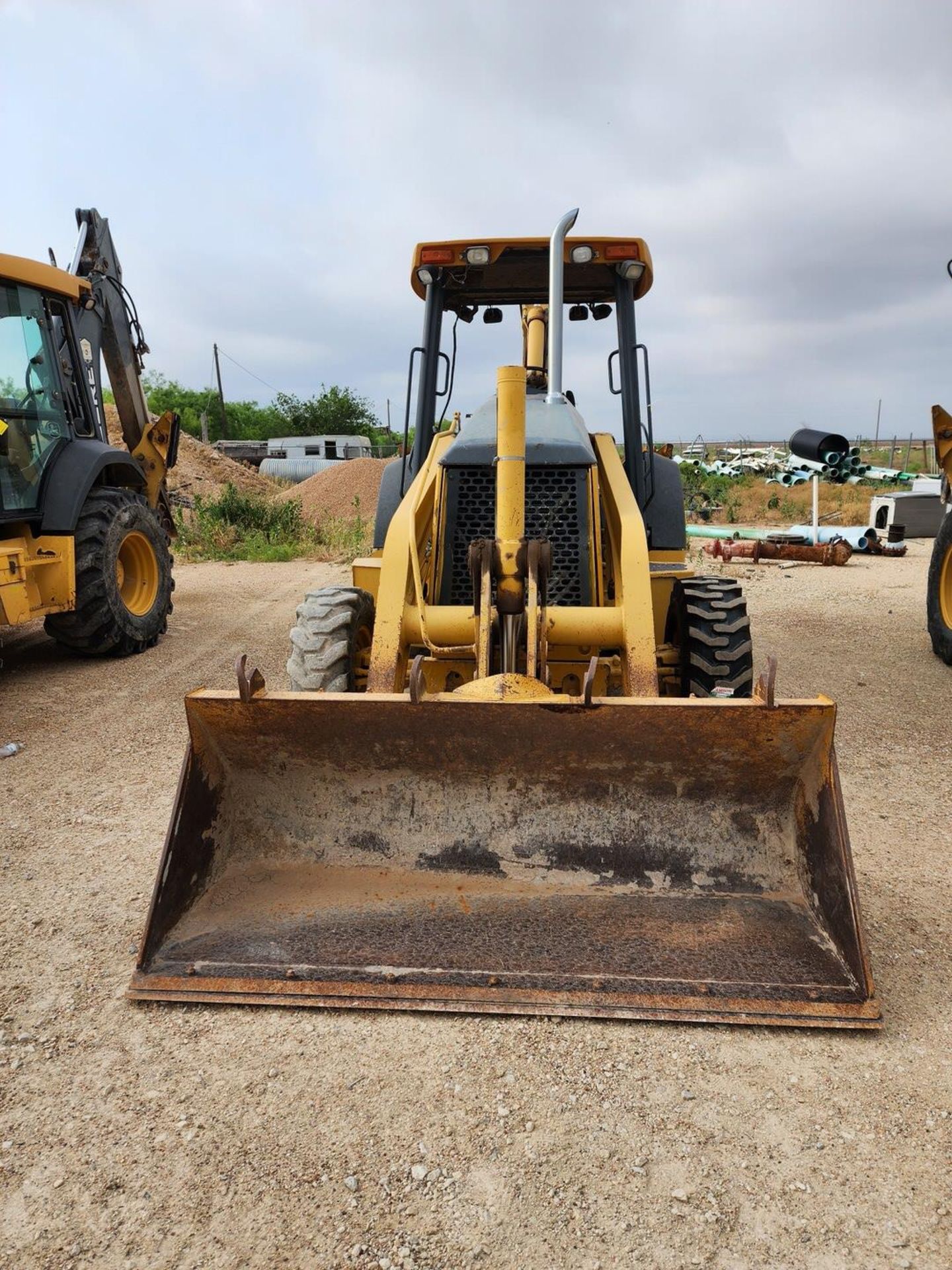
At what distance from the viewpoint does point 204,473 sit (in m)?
22.6

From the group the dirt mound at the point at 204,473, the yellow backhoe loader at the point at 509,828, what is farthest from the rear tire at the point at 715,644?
the dirt mound at the point at 204,473

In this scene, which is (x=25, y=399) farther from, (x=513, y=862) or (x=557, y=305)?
(x=513, y=862)

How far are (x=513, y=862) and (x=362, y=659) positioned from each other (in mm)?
1394

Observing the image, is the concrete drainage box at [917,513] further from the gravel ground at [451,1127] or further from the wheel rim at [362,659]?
the gravel ground at [451,1127]

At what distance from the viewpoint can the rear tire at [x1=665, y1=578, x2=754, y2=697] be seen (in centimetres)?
368

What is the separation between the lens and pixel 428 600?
3.89 meters

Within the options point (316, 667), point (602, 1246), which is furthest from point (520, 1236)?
point (316, 667)

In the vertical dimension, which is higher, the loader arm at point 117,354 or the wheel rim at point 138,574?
the loader arm at point 117,354

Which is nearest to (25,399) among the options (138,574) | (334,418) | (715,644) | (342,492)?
(138,574)

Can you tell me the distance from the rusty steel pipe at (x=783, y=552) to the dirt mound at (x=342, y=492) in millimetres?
7712

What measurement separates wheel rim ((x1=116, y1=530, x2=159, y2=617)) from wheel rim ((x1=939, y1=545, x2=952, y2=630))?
20.8ft

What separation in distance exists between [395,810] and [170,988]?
82 cm

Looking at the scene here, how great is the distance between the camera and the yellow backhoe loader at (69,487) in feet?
19.3

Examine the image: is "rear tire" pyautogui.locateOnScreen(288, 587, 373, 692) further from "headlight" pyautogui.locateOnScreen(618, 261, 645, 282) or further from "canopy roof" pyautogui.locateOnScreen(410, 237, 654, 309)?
"headlight" pyautogui.locateOnScreen(618, 261, 645, 282)
